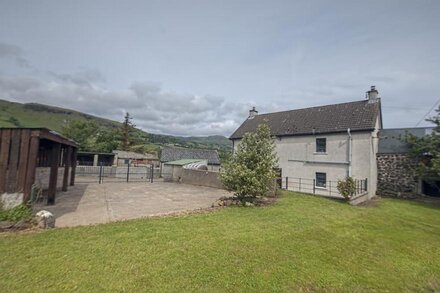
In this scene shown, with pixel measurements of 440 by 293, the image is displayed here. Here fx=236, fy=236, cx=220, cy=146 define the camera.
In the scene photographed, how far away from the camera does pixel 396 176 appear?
18.2m

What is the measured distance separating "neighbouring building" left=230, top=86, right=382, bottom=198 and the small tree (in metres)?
3.33

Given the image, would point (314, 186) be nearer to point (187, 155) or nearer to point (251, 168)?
point (251, 168)

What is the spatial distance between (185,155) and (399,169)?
3343 cm

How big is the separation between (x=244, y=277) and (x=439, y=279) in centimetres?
414

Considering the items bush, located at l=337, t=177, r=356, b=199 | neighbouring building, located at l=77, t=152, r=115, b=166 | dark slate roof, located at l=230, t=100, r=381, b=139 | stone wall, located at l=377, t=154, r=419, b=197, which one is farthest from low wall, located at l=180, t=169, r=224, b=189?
neighbouring building, located at l=77, t=152, r=115, b=166

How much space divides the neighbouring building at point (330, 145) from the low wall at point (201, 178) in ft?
20.9

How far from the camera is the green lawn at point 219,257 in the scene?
13.7ft

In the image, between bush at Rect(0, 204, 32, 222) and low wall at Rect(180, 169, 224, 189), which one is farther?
low wall at Rect(180, 169, 224, 189)

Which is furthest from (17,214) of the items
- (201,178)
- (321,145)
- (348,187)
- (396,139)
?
(396,139)

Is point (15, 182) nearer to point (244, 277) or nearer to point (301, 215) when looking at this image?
point (244, 277)

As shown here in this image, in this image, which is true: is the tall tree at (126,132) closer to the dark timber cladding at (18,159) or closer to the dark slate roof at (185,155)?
the dark slate roof at (185,155)

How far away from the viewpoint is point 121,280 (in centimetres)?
412

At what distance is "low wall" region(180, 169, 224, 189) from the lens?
20.0m

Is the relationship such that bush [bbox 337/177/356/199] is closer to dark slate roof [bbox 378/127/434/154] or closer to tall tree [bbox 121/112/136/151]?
dark slate roof [bbox 378/127/434/154]
